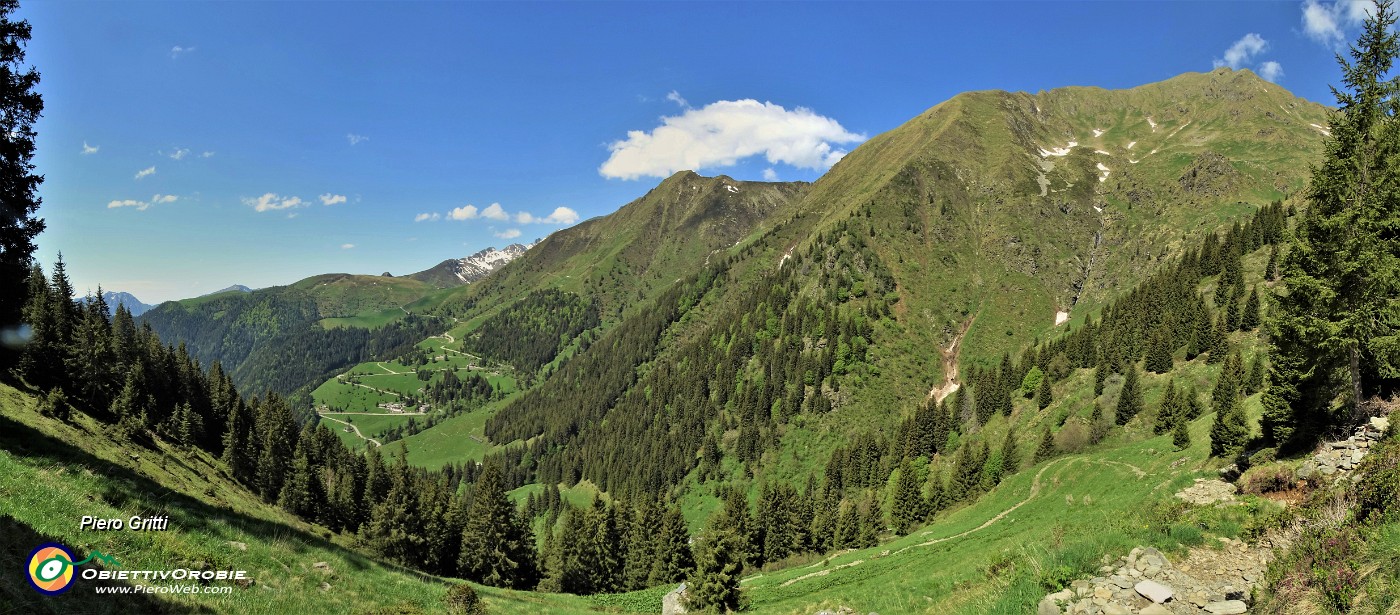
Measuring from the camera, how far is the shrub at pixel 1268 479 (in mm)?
22469

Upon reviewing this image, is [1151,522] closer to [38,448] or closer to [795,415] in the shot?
[38,448]

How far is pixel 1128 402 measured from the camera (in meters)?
74.4

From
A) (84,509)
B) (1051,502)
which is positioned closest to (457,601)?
(84,509)

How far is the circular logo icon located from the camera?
9.77m

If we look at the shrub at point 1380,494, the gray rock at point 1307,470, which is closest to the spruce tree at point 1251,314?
the gray rock at point 1307,470

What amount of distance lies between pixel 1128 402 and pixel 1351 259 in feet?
205

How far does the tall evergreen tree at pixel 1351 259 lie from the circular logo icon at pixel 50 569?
147 feet

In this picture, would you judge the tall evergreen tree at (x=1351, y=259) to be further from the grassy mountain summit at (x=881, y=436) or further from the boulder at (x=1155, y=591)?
the boulder at (x=1155, y=591)

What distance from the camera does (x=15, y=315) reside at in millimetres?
26484

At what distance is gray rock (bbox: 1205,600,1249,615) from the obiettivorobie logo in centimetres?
2322

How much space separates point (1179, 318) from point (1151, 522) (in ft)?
314

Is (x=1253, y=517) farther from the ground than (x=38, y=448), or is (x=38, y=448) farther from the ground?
(x=38, y=448)

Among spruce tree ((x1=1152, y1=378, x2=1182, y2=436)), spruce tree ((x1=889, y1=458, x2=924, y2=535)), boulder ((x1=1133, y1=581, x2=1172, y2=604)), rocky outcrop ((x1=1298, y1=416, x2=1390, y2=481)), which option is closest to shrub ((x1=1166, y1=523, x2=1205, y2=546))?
boulder ((x1=1133, y1=581, x2=1172, y2=604))

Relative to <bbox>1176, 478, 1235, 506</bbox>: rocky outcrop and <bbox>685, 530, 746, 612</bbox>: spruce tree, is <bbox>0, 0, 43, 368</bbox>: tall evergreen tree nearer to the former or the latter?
<bbox>685, 530, 746, 612</bbox>: spruce tree
